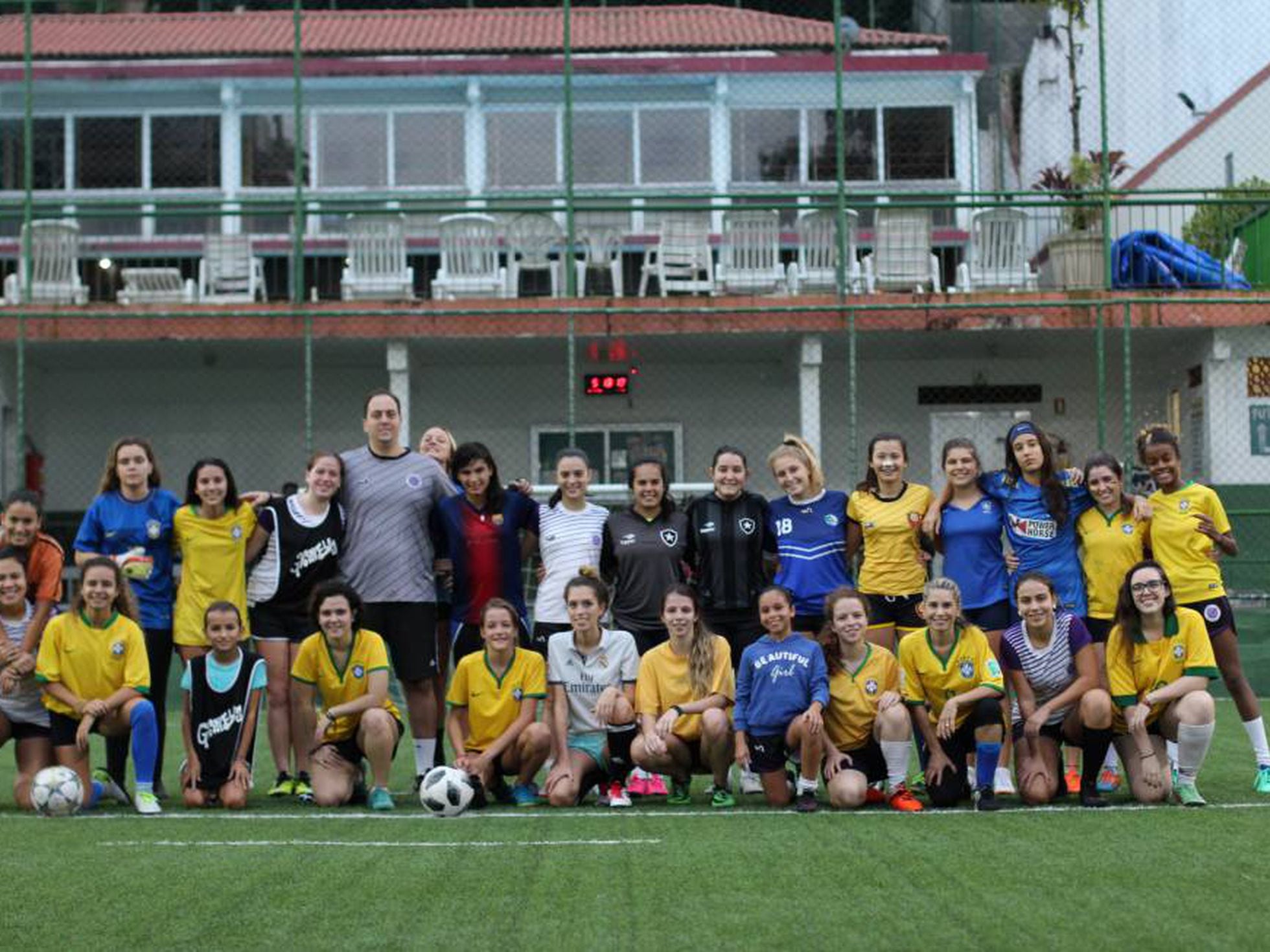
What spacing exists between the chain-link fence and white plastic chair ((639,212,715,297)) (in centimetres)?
5

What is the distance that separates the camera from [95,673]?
785 centimetres

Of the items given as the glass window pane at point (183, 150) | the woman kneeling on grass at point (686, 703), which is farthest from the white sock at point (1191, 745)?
the glass window pane at point (183, 150)

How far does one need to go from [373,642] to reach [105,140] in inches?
584

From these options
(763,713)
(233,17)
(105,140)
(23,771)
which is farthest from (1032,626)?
(233,17)

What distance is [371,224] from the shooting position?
1694cm

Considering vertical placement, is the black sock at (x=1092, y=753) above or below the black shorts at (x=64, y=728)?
below

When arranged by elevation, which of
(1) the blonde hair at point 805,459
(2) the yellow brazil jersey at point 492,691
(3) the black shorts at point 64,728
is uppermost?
(1) the blonde hair at point 805,459

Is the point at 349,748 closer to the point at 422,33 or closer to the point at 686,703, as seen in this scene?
the point at 686,703

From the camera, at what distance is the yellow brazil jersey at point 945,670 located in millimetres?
7586

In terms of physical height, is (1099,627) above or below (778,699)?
above

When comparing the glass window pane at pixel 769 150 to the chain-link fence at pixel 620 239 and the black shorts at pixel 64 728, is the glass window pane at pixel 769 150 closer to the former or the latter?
the chain-link fence at pixel 620 239

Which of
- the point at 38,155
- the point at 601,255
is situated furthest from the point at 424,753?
the point at 38,155

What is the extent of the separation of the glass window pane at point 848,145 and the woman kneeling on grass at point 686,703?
13.5 metres

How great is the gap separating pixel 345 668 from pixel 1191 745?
3514 millimetres
